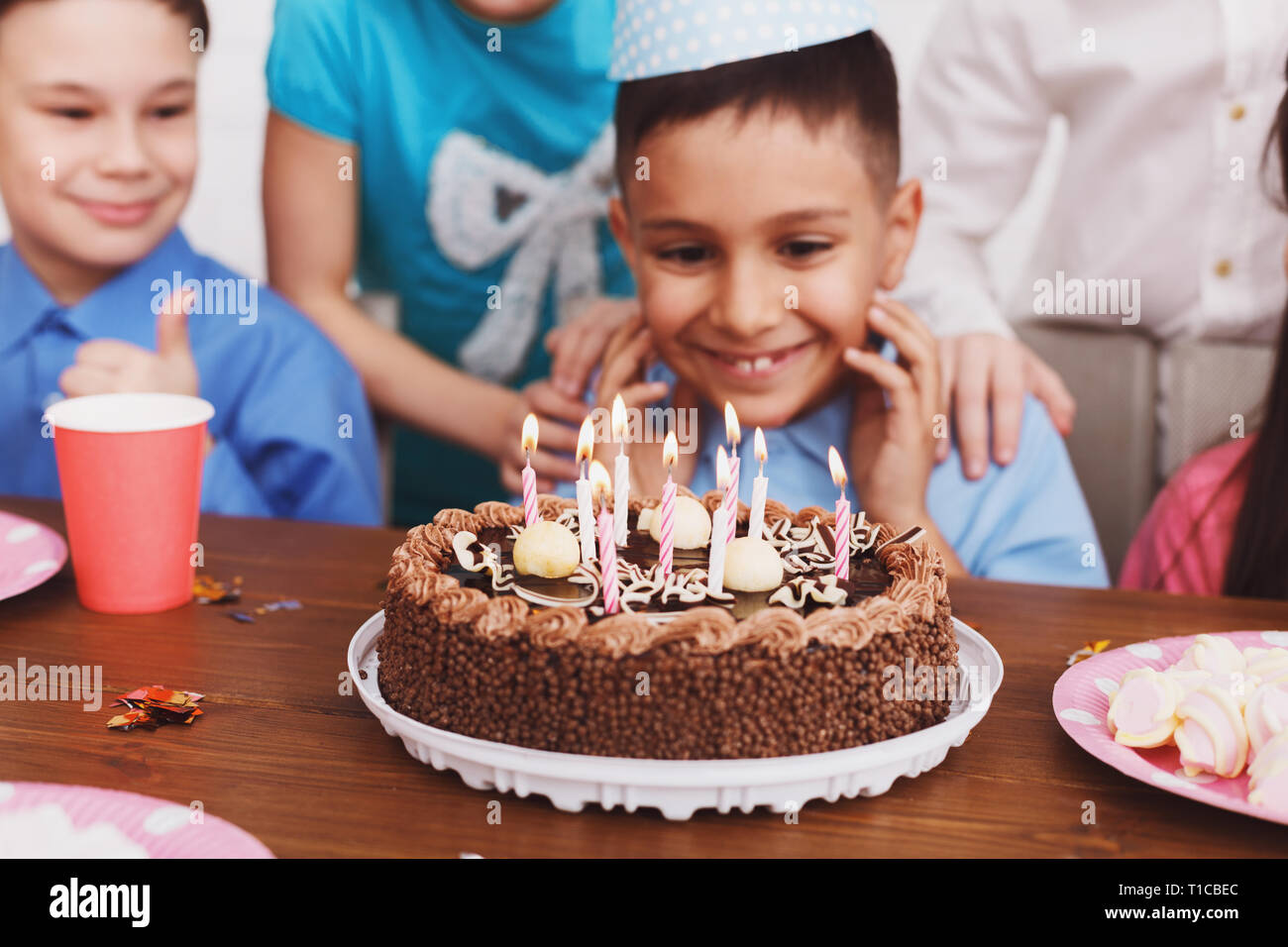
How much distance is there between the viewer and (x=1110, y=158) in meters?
2.12

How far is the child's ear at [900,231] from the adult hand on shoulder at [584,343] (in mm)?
447

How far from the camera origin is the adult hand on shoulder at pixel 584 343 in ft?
7.06

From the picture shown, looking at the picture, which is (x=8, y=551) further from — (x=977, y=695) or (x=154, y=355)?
(x=977, y=695)

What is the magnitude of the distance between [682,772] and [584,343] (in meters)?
1.44

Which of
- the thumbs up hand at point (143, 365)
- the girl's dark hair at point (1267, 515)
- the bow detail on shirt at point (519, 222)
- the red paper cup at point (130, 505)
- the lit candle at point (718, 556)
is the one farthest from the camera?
the bow detail on shirt at point (519, 222)

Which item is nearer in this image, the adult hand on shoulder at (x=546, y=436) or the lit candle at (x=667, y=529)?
the lit candle at (x=667, y=529)

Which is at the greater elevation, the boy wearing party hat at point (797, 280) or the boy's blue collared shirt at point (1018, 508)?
the boy wearing party hat at point (797, 280)

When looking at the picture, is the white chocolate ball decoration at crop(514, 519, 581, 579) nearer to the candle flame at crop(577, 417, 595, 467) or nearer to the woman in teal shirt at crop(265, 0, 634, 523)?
the candle flame at crop(577, 417, 595, 467)

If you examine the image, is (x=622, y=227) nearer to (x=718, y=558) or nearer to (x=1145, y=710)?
(x=718, y=558)

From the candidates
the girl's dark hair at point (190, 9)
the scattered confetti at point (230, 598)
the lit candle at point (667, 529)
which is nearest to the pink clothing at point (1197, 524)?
the lit candle at point (667, 529)

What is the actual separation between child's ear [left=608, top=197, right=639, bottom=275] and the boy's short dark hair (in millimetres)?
116

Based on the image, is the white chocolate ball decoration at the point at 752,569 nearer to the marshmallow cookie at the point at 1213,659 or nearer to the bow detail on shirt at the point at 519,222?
the marshmallow cookie at the point at 1213,659

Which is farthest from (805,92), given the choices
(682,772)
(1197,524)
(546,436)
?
(682,772)

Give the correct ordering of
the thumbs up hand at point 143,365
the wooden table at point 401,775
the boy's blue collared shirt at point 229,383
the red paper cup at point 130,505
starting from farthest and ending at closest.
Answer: the boy's blue collared shirt at point 229,383, the thumbs up hand at point 143,365, the red paper cup at point 130,505, the wooden table at point 401,775
